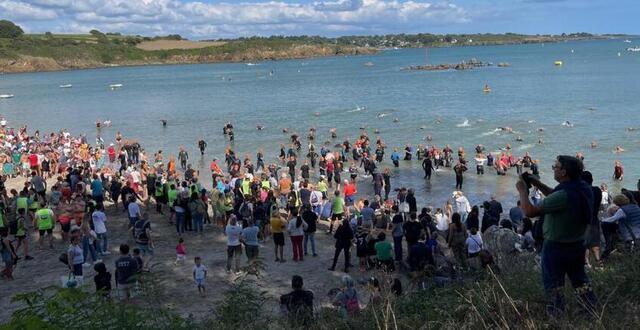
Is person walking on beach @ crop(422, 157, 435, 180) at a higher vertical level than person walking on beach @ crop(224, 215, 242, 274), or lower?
lower

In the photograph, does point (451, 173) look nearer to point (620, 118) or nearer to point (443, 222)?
point (443, 222)

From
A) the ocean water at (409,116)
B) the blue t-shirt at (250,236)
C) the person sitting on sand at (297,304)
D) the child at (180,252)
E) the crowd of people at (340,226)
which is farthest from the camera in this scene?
the ocean water at (409,116)

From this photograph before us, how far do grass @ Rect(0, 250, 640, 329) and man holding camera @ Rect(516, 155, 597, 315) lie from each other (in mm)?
147

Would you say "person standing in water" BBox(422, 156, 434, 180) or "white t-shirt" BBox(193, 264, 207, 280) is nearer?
"white t-shirt" BBox(193, 264, 207, 280)

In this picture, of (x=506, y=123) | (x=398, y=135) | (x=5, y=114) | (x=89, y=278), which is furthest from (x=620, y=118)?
(x=5, y=114)

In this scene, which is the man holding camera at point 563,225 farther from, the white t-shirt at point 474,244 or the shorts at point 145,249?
the shorts at point 145,249

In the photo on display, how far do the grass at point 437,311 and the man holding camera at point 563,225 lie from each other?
15 centimetres

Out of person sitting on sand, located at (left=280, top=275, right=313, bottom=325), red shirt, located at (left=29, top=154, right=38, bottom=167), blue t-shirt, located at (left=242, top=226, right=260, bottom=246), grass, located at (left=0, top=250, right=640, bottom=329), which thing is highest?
grass, located at (left=0, top=250, right=640, bottom=329)

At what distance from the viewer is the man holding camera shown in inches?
208

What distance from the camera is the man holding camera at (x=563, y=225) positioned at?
17.3 feet

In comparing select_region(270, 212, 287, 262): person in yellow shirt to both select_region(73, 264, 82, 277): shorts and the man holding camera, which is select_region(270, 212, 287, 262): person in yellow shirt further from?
the man holding camera

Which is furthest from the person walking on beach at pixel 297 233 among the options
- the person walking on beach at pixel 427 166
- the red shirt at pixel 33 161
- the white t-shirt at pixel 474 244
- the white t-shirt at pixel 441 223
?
the red shirt at pixel 33 161

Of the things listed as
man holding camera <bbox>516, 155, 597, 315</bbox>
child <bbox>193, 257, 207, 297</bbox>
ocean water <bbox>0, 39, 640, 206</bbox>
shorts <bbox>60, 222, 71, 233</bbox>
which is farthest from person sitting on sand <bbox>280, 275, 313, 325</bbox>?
ocean water <bbox>0, 39, 640, 206</bbox>

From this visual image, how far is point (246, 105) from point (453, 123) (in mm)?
29119
